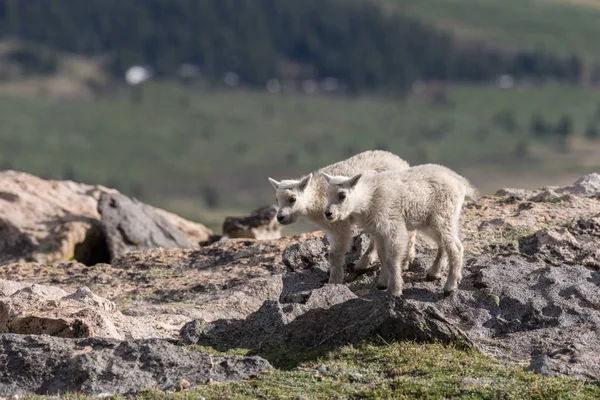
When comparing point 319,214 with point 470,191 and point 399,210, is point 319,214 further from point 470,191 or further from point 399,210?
point 470,191

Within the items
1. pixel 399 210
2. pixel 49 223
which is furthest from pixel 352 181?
pixel 49 223

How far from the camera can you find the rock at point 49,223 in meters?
31.3

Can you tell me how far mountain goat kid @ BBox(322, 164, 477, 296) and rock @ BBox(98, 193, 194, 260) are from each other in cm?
1179

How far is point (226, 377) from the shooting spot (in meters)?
15.5

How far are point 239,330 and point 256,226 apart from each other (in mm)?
16319

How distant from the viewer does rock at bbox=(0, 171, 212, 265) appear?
31297 millimetres

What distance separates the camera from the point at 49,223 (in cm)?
3256

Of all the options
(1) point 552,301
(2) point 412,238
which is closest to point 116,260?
(2) point 412,238

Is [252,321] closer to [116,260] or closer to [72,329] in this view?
[72,329]

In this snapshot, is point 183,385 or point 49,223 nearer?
point 183,385

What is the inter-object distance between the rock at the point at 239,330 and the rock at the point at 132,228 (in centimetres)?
1279

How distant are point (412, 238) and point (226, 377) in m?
7.27

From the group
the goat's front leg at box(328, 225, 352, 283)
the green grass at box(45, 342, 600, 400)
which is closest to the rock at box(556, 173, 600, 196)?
the goat's front leg at box(328, 225, 352, 283)

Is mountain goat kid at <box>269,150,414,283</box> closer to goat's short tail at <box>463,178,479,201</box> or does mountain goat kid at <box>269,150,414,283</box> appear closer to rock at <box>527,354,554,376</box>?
goat's short tail at <box>463,178,479,201</box>
